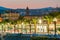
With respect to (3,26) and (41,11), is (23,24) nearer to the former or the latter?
(3,26)

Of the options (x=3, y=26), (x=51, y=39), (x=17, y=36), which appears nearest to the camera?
(x=51, y=39)

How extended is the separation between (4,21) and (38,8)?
1.96m

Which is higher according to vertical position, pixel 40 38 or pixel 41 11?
pixel 41 11

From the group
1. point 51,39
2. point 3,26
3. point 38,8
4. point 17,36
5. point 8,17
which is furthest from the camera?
point 3,26

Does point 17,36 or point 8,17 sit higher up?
point 8,17

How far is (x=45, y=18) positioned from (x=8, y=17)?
5.21 ft

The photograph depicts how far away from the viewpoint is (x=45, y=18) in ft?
28.5

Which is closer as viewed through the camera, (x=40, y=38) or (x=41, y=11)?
(x=40, y=38)

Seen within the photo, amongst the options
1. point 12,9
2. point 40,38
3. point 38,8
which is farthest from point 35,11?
point 40,38

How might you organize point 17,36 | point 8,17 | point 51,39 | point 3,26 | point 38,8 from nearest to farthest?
point 51,39 → point 17,36 → point 38,8 → point 8,17 → point 3,26

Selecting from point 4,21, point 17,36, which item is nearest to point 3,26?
point 4,21

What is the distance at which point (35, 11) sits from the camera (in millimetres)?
7113

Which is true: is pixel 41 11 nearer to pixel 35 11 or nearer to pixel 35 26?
pixel 35 11

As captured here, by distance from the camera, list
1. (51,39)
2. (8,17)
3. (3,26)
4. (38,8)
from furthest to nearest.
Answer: (3,26) → (8,17) → (38,8) → (51,39)
